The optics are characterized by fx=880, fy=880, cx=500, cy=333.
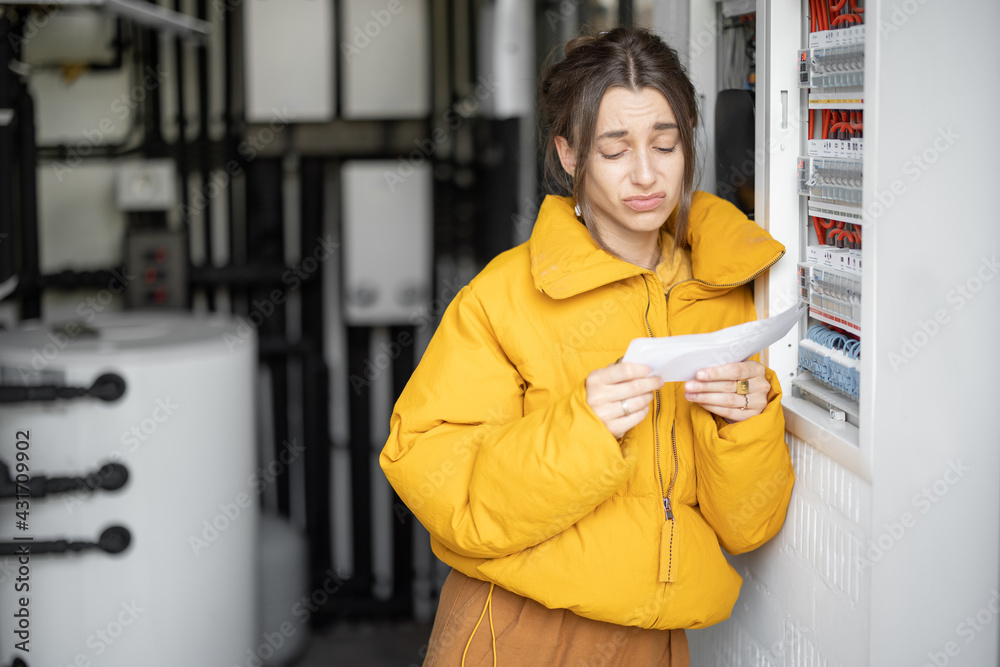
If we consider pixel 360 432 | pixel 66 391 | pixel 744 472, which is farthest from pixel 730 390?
pixel 360 432

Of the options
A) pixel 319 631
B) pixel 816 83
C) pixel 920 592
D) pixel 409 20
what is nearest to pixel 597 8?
pixel 409 20

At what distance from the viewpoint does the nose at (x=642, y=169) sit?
1.12 meters

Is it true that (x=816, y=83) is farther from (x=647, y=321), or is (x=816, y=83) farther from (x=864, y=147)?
(x=647, y=321)

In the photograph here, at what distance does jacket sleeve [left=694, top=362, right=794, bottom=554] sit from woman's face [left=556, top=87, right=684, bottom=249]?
266 millimetres

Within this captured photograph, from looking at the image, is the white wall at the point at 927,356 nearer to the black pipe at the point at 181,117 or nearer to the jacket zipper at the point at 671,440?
the jacket zipper at the point at 671,440

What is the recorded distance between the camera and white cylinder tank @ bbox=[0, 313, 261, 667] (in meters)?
1.86

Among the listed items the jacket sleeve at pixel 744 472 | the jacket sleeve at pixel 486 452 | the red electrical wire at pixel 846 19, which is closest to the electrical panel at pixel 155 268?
the jacket sleeve at pixel 486 452

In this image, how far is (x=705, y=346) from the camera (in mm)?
971

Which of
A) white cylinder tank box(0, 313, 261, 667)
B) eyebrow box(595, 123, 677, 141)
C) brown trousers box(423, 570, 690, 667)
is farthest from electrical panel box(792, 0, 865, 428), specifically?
white cylinder tank box(0, 313, 261, 667)

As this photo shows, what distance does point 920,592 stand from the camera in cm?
99

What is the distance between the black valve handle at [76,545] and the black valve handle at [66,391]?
293 mm

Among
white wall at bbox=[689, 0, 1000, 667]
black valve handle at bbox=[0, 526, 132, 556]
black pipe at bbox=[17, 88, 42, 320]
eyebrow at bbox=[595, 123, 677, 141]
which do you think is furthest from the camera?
black pipe at bbox=[17, 88, 42, 320]

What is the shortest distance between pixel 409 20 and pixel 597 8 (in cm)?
70

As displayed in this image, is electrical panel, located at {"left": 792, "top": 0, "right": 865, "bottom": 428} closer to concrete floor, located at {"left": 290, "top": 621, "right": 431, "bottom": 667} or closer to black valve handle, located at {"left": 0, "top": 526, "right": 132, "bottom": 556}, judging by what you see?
black valve handle, located at {"left": 0, "top": 526, "right": 132, "bottom": 556}
